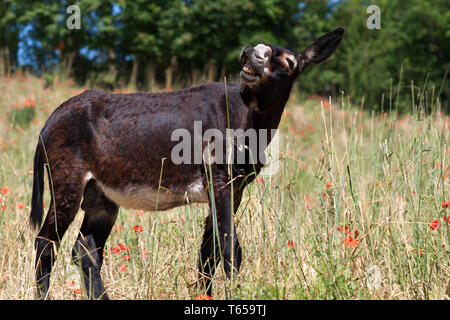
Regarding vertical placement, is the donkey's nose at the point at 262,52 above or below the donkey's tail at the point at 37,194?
above

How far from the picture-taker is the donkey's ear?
121 inches

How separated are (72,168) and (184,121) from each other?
2.58 feet

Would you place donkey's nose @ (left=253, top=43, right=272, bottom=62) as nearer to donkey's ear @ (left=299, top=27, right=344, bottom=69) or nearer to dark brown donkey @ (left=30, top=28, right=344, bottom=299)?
dark brown donkey @ (left=30, top=28, right=344, bottom=299)

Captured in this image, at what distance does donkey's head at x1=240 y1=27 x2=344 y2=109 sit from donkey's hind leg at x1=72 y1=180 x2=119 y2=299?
4.11ft

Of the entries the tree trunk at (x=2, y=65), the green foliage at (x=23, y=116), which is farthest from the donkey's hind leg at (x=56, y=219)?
the tree trunk at (x=2, y=65)

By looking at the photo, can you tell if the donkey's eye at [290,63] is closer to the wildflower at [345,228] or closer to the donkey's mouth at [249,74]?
the donkey's mouth at [249,74]

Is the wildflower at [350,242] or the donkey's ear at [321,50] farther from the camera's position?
the donkey's ear at [321,50]

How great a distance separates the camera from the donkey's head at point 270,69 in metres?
2.82

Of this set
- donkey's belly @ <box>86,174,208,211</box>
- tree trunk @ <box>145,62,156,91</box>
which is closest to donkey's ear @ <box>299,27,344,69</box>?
donkey's belly @ <box>86,174,208,211</box>

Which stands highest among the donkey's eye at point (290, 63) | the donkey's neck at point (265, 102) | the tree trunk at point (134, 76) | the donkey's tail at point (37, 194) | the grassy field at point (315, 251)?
the tree trunk at point (134, 76)

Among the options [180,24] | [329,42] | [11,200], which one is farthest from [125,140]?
[180,24]

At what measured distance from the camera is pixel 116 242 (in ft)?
14.8

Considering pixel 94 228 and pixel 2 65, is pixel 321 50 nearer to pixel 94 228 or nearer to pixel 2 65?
pixel 94 228
